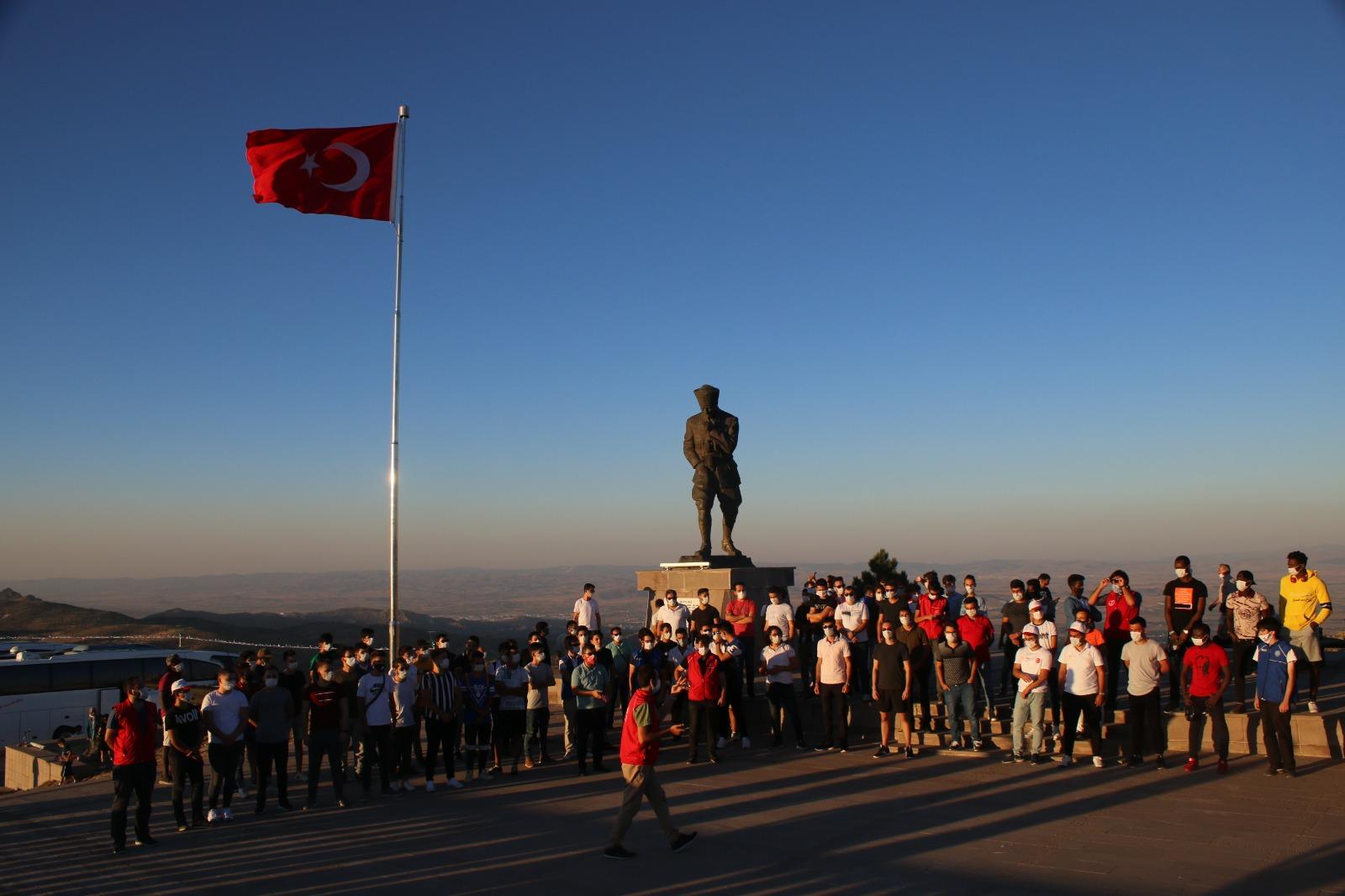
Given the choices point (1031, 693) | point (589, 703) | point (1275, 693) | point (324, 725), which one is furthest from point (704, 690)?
point (1275, 693)

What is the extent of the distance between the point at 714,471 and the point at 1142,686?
9843 millimetres

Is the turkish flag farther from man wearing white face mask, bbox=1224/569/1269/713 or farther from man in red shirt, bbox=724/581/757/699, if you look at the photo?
man wearing white face mask, bbox=1224/569/1269/713

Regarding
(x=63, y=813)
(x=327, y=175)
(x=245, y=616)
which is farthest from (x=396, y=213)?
(x=245, y=616)

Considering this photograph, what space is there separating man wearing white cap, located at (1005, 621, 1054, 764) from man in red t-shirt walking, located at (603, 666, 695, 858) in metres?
4.70

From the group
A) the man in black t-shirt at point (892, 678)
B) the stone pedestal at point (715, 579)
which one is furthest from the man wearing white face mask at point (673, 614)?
the man in black t-shirt at point (892, 678)

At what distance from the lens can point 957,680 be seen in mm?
11727

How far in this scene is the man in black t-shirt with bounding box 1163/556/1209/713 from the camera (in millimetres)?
12266

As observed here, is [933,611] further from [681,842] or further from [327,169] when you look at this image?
[327,169]

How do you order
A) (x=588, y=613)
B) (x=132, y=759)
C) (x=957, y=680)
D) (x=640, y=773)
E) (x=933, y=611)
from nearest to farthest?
(x=640, y=773) → (x=132, y=759) → (x=957, y=680) → (x=933, y=611) → (x=588, y=613)

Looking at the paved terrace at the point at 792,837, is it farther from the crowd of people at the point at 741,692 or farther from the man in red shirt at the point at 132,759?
the crowd of people at the point at 741,692

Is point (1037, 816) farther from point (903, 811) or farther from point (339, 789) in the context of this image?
point (339, 789)

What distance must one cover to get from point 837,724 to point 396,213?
10.5m

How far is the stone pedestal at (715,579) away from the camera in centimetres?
1833

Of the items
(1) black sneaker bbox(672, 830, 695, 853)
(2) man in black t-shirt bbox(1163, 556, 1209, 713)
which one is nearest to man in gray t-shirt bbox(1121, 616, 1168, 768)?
(2) man in black t-shirt bbox(1163, 556, 1209, 713)
